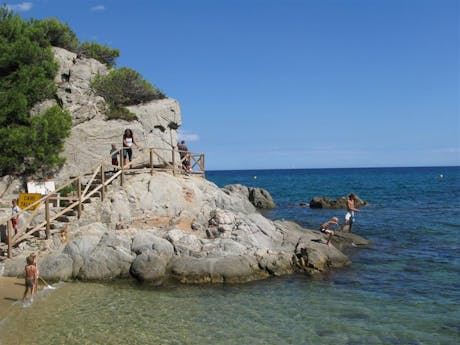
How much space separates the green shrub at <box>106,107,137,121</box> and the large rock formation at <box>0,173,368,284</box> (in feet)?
19.0

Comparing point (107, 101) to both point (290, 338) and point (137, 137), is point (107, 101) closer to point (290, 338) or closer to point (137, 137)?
point (137, 137)

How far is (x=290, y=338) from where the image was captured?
1037cm

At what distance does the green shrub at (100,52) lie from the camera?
3035cm

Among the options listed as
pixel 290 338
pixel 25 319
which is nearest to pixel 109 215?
pixel 25 319

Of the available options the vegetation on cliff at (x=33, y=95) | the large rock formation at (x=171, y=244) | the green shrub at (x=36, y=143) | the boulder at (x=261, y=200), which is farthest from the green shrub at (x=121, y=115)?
the boulder at (x=261, y=200)

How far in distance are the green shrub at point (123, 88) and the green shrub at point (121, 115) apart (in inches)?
38.0

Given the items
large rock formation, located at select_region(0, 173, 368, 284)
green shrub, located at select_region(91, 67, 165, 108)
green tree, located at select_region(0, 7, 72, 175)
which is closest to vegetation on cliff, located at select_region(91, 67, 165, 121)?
green shrub, located at select_region(91, 67, 165, 108)

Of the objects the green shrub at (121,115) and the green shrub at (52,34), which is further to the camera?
the green shrub at (52,34)

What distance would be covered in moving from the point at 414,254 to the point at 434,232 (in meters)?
6.71

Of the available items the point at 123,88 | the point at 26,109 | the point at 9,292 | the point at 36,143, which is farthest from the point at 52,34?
the point at 9,292

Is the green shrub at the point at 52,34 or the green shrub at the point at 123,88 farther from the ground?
the green shrub at the point at 52,34

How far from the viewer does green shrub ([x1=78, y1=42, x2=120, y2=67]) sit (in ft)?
99.6

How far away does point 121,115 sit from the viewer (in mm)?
25078

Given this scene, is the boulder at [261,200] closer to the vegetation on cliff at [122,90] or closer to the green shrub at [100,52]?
the vegetation on cliff at [122,90]
